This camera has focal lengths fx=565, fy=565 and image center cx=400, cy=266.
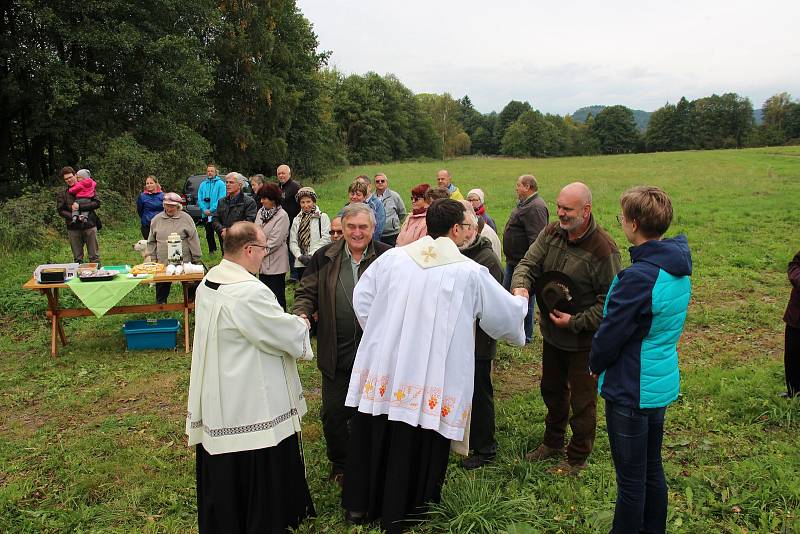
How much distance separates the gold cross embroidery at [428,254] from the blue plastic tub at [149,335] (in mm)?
5292

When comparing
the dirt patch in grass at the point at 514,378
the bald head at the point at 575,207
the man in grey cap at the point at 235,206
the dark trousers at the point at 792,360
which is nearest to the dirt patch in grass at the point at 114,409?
the man in grey cap at the point at 235,206

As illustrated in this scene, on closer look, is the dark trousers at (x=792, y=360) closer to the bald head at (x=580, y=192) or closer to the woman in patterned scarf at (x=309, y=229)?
the bald head at (x=580, y=192)

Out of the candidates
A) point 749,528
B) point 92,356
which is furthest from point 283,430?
point 92,356

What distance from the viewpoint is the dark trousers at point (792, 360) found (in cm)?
519

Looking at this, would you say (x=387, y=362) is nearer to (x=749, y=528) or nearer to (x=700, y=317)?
(x=749, y=528)

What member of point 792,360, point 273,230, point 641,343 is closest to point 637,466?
point 641,343

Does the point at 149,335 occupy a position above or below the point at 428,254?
below

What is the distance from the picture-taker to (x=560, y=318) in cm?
396

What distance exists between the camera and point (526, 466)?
4312 mm

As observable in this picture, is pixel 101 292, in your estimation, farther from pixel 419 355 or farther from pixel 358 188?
pixel 419 355

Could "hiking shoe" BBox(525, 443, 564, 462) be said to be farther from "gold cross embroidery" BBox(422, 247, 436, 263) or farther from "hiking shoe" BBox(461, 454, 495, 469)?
"gold cross embroidery" BBox(422, 247, 436, 263)

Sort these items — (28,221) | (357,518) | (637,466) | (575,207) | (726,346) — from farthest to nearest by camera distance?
(28,221), (726,346), (575,207), (357,518), (637,466)

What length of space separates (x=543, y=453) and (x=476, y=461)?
548 millimetres

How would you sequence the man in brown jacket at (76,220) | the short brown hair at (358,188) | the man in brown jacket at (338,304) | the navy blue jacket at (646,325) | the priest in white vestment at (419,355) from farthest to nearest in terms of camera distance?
the man in brown jacket at (76,220) → the short brown hair at (358,188) → the man in brown jacket at (338,304) → the priest in white vestment at (419,355) → the navy blue jacket at (646,325)
